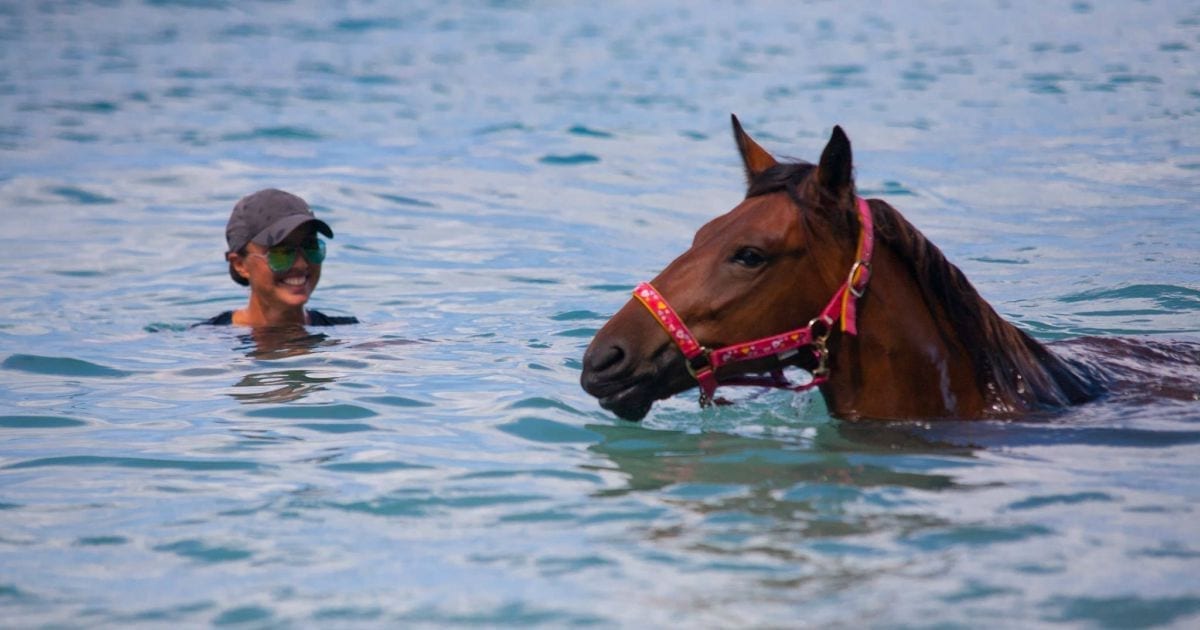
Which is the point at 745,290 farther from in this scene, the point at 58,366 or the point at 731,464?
the point at 58,366

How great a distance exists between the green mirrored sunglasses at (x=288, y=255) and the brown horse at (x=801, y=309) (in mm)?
3637

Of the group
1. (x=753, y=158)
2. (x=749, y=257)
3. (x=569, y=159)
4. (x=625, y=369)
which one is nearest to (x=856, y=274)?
(x=749, y=257)

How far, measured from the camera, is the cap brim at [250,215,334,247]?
8062mm

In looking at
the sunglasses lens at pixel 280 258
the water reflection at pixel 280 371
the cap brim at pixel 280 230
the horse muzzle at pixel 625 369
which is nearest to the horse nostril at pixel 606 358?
the horse muzzle at pixel 625 369

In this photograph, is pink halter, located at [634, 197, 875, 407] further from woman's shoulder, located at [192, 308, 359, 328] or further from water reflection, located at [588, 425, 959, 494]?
woman's shoulder, located at [192, 308, 359, 328]

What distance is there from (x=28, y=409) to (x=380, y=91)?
46.1ft

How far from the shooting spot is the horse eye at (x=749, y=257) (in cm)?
495

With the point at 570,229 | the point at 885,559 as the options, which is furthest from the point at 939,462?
the point at 570,229

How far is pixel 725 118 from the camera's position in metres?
17.6

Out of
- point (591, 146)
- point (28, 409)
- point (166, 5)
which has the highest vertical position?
point (166, 5)

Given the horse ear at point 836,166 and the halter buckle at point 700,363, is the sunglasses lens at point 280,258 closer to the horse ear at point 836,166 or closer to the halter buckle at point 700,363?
the halter buckle at point 700,363

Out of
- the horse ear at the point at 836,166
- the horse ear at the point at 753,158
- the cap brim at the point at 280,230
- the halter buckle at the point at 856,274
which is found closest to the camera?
the horse ear at the point at 836,166

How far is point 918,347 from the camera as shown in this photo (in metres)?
5.10

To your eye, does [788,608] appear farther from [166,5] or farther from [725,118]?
[166,5]
